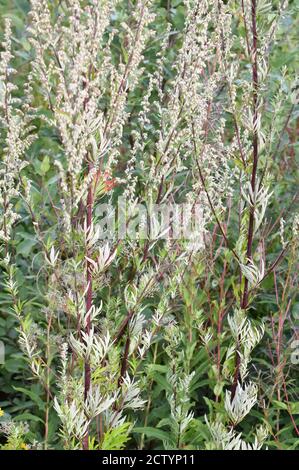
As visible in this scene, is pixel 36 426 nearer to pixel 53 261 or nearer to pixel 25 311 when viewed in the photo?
pixel 25 311

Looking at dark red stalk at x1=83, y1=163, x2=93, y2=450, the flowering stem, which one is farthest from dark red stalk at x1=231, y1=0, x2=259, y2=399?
dark red stalk at x1=83, y1=163, x2=93, y2=450

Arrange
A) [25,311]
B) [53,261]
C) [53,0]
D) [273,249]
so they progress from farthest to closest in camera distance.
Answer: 1. [53,0]
2. [273,249]
3. [25,311]
4. [53,261]

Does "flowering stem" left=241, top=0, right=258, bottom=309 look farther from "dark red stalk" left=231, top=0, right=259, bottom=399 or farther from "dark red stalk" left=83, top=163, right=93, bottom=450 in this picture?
"dark red stalk" left=83, top=163, right=93, bottom=450

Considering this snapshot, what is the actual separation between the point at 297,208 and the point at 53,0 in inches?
69.2

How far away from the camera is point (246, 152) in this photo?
2.72m

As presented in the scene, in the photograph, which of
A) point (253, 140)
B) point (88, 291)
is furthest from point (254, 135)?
point (88, 291)

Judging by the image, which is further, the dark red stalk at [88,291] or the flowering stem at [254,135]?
the flowering stem at [254,135]

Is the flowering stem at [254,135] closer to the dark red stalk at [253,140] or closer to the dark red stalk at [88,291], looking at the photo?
the dark red stalk at [253,140]

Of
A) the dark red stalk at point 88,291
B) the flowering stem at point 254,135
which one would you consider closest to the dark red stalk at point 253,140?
the flowering stem at point 254,135

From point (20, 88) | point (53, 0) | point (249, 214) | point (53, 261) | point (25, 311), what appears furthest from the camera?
point (20, 88)

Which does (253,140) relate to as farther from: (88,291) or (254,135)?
(88,291)

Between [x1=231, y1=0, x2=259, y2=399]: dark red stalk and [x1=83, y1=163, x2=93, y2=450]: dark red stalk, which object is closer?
[x1=83, y1=163, x2=93, y2=450]: dark red stalk

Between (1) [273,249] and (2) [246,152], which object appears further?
(1) [273,249]
